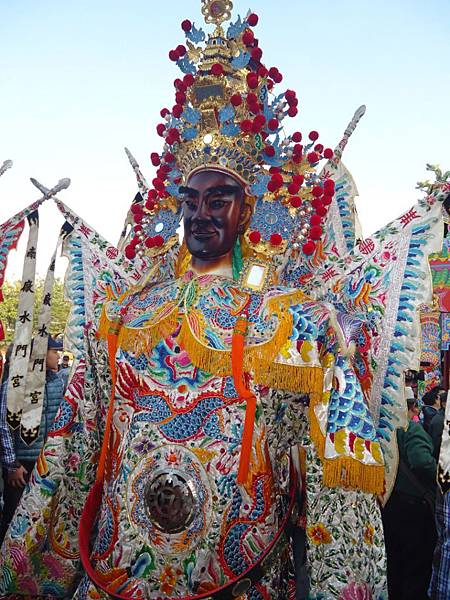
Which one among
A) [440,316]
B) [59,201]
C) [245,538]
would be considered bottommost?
[245,538]

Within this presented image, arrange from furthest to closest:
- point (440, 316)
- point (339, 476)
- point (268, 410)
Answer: point (440, 316), point (268, 410), point (339, 476)

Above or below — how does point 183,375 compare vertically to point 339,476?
above

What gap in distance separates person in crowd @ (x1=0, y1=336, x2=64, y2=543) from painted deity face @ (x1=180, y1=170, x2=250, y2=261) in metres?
1.53

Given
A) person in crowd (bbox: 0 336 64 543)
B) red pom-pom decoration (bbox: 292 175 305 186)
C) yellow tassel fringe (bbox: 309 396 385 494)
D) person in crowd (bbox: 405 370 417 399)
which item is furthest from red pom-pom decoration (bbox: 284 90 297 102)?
person in crowd (bbox: 0 336 64 543)

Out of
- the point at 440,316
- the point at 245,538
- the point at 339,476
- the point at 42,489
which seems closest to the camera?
the point at 339,476

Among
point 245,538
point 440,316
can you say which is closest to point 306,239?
point 245,538

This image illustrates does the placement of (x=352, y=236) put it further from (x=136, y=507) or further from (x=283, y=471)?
(x=136, y=507)

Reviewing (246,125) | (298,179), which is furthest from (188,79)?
(298,179)

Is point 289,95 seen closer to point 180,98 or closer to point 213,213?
point 180,98

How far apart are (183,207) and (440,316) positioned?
646cm

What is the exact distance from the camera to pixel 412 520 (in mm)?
3662

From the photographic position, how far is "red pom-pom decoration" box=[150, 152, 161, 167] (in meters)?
3.36

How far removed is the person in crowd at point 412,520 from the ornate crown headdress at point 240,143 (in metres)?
1.42

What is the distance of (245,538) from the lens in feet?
8.29
